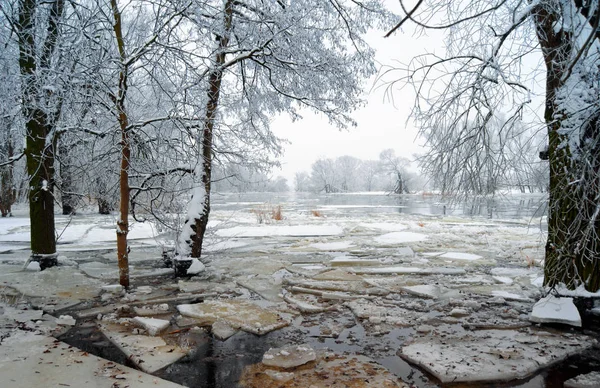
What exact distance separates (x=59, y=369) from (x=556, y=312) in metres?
5.24

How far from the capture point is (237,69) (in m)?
8.28

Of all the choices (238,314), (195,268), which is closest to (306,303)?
(238,314)

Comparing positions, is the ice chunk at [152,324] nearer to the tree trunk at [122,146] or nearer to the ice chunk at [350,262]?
the tree trunk at [122,146]

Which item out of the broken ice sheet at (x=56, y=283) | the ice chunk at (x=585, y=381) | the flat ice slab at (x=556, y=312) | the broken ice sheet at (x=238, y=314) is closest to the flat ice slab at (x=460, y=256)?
the flat ice slab at (x=556, y=312)

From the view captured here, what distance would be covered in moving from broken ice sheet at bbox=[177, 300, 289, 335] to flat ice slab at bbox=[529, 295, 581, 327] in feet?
9.86

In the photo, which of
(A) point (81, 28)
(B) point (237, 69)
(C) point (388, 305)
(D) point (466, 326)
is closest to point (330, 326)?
(C) point (388, 305)

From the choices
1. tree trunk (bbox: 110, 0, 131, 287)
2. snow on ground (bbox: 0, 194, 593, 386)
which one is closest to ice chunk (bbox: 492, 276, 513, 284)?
snow on ground (bbox: 0, 194, 593, 386)

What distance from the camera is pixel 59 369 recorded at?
3432mm

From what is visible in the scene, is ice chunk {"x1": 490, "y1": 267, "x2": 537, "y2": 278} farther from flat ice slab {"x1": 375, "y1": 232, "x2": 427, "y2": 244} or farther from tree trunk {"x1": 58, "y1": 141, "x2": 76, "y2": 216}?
tree trunk {"x1": 58, "y1": 141, "x2": 76, "y2": 216}

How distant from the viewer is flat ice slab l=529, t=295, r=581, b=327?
4.70 metres

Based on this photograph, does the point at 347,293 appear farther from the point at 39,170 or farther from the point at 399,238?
the point at 399,238

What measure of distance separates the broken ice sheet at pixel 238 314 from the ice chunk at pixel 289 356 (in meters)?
0.57

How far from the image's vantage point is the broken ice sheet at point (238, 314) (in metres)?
4.68

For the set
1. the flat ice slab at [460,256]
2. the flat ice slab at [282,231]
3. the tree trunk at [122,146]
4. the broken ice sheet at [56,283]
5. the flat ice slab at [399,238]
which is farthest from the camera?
the flat ice slab at [282,231]
